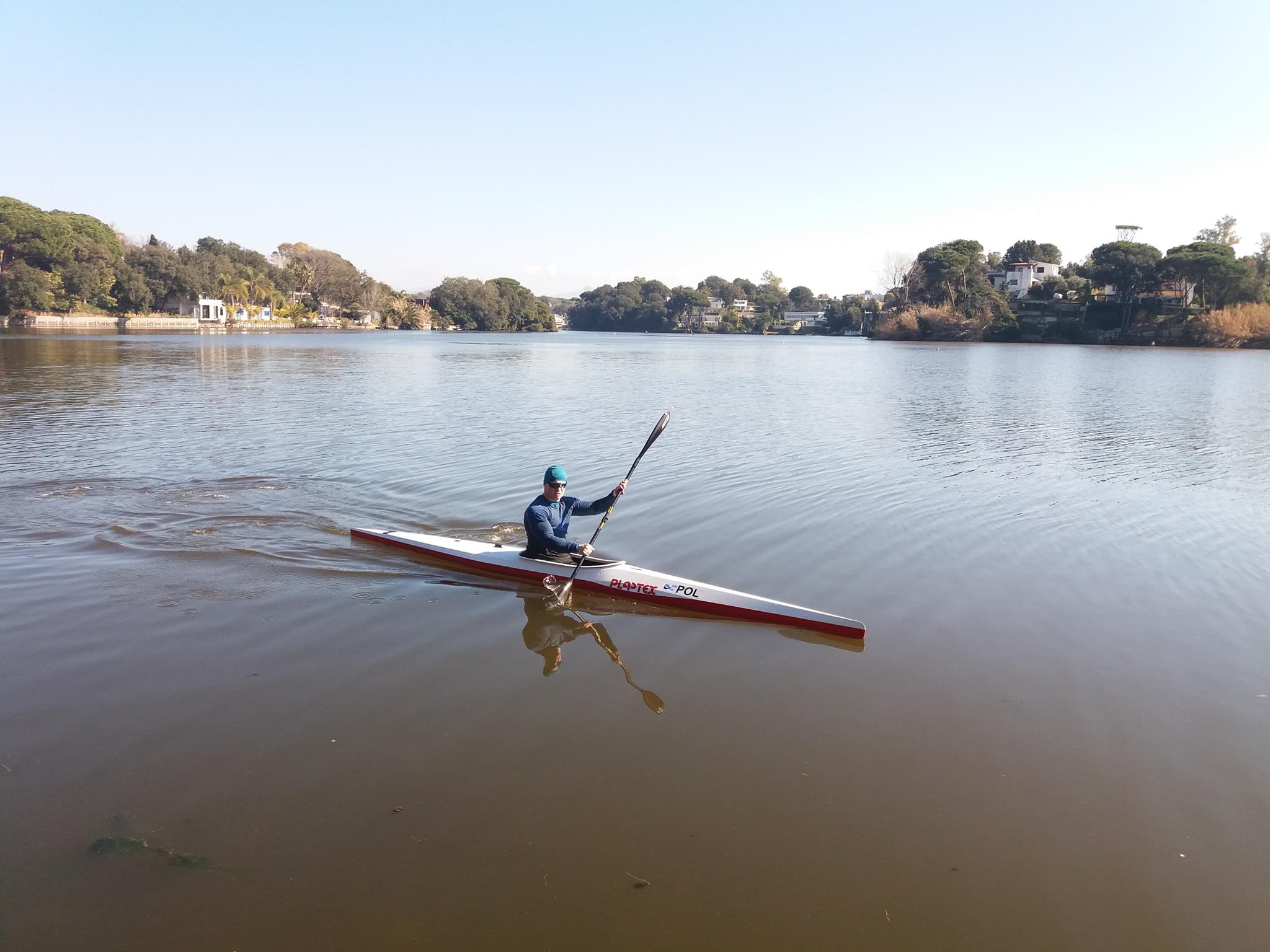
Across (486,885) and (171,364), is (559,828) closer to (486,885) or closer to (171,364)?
(486,885)

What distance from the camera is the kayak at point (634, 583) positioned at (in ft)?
24.5

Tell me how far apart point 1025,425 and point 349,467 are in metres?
16.7

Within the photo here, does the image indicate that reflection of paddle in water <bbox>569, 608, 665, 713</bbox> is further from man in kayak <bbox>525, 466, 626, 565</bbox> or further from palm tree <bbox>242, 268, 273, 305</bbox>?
palm tree <bbox>242, 268, 273, 305</bbox>

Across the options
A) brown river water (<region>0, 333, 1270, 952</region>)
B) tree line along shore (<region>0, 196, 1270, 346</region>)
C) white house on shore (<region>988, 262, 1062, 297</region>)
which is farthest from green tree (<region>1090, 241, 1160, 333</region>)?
brown river water (<region>0, 333, 1270, 952</region>)

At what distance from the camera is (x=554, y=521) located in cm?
888

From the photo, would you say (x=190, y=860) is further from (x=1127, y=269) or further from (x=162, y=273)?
(x=162, y=273)

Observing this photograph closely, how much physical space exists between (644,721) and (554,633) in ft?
6.34

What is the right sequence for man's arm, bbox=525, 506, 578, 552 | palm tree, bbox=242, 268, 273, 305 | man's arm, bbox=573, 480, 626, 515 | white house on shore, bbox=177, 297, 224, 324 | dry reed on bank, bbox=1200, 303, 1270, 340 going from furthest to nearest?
palm tree, bbox=242, 268, 273, 305 → white house on shore, bbox=177, 297, 224, 324 → dry reed on bank, bbox=1200, 303, 1270, 340 → man's arm, bbox=573, 480, 626, 515 → man's arm, bbox=525, 506, 578, 552

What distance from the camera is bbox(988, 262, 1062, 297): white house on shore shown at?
98688 millimetres

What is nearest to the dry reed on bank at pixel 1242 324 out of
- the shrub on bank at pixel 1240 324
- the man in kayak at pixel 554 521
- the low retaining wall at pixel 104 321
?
the shrub on bank at pixel 1240 324

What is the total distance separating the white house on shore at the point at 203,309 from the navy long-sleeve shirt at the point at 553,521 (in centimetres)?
9526

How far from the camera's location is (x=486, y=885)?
416 cm

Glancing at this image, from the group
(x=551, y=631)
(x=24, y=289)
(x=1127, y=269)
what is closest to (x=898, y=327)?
(x=1127, y=269)

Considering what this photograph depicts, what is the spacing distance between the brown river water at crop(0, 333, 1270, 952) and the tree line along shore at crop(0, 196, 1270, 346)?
73.0 m
